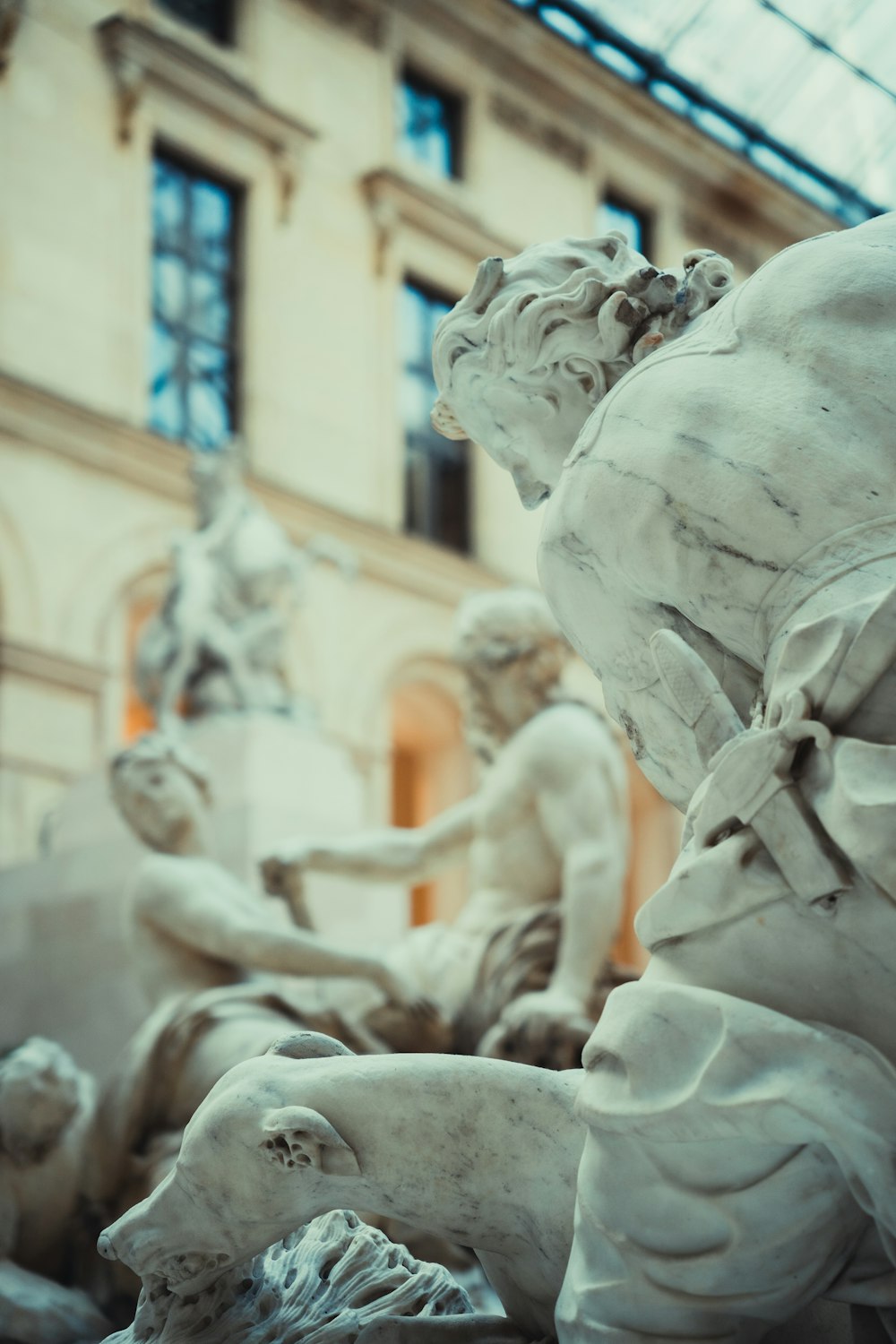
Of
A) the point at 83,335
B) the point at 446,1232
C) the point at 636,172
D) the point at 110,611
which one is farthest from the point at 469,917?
the point at 636,172

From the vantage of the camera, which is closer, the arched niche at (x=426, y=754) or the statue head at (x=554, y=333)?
the statue head at (x=554, y=333)

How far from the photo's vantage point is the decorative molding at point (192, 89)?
18.2m

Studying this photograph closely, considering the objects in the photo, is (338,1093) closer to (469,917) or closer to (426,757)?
(469,917)

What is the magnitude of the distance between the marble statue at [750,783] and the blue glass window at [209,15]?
18383 mm

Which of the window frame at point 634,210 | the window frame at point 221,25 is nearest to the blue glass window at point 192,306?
the window frame at point 221,25

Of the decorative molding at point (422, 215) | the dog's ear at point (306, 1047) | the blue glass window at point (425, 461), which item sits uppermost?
the decorative molding at point (422, 215)

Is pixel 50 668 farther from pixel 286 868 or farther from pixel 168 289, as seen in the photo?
pixel 286 868

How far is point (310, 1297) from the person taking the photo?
2268 millimetres

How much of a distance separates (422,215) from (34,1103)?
676 inches

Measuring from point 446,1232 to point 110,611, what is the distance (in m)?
14.7

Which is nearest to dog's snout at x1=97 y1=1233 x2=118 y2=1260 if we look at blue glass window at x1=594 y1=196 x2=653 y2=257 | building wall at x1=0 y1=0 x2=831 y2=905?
building wall at x1=0 y1=0 x2=831 y2=905

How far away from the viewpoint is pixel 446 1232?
6.64 feet

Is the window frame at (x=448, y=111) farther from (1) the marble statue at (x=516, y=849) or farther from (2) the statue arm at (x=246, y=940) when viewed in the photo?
(2) the statue arm at (x=246, y=940)

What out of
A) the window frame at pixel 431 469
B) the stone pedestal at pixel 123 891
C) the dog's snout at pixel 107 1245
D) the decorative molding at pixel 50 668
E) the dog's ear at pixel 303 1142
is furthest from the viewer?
the window frame at pixel 431 469
